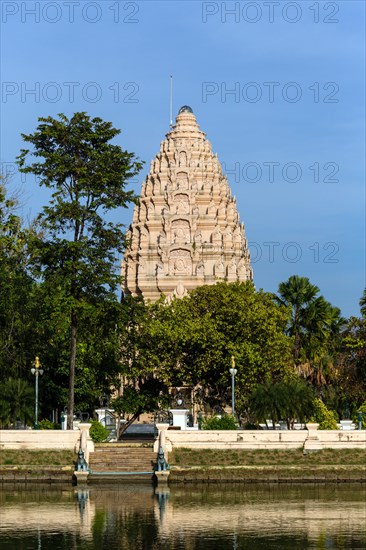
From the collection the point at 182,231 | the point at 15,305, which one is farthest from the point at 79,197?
the point at 182,231

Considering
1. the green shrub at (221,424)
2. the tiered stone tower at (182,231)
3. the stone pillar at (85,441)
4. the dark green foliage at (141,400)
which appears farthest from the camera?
the tiered stone tower at (182,231)

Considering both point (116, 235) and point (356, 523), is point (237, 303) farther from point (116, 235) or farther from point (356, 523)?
point (356, 523)

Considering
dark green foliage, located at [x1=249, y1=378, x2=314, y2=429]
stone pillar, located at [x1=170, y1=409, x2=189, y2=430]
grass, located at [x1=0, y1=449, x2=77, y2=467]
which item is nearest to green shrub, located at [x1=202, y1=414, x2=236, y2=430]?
dark green foliage, located at [x1=249, y1=378, x2=314, y2=429]

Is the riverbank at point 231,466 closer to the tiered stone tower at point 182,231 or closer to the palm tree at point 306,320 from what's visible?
the palm tree at point 306,320

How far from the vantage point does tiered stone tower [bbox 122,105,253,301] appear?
10269 cm

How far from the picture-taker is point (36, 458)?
49.8 meters

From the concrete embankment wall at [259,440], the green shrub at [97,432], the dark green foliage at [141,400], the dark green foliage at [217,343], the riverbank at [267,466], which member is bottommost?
the riverbank at [267,466]

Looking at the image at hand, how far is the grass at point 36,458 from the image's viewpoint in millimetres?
49531

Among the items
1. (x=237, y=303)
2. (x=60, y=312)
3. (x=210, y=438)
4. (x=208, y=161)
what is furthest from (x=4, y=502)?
(x=208, y=161)

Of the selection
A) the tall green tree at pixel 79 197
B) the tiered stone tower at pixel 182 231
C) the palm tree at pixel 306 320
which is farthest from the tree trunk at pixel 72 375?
the tiered stone tower at pixel 182 231

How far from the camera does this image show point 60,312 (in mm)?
55500

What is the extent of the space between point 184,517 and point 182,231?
6798cm

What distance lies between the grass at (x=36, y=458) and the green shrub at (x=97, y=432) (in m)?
4.04

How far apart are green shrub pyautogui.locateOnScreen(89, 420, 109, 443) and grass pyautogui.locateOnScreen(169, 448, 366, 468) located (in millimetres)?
5392
